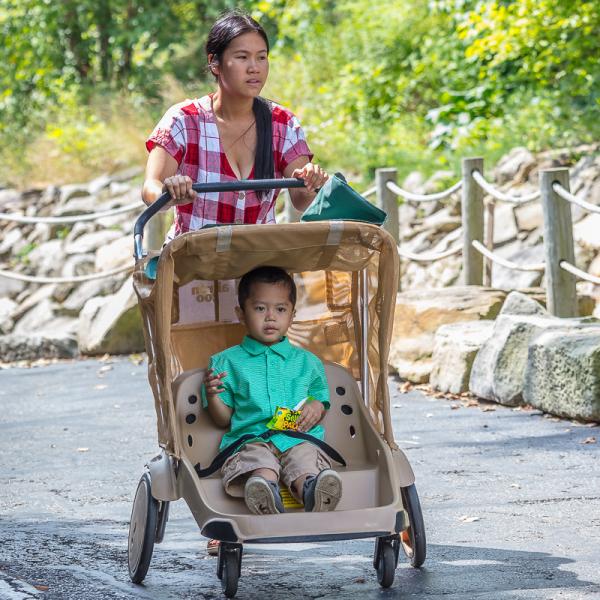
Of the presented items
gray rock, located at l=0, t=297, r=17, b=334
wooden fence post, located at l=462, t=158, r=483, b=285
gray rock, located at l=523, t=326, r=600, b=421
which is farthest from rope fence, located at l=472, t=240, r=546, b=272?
gray rock, located at l=0, t=297, r=17, b=334

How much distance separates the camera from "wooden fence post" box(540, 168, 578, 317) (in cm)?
A: 795

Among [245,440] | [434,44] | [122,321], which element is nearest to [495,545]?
[245,440]

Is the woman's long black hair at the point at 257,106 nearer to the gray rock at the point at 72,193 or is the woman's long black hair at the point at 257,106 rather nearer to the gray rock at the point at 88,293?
the gray rock at the point at 88,293

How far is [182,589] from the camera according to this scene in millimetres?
3998

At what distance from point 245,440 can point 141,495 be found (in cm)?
37

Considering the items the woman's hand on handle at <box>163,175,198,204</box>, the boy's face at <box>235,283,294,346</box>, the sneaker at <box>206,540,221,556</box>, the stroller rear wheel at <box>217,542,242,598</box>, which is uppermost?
the woman's hand on handle at <box>163,175,198,204</box>

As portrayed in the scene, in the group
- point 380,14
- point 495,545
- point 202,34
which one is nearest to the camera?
point 495,545

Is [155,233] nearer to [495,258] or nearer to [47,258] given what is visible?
[495,258]

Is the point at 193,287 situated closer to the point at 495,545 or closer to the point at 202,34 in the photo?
the point at 495,545

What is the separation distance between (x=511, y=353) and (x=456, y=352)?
0.67 m

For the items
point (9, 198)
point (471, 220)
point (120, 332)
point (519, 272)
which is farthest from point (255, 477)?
point (9, 198)

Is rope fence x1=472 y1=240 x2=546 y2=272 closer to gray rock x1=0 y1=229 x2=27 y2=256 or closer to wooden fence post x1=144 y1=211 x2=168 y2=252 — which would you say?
wooden fence post x1=144 y1=211 x2=168 y2=252

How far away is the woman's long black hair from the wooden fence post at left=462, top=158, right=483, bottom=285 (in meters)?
5.11

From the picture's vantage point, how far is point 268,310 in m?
4.21
